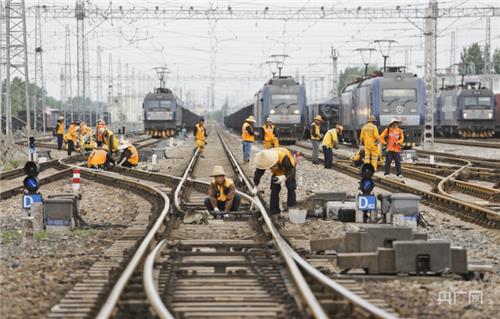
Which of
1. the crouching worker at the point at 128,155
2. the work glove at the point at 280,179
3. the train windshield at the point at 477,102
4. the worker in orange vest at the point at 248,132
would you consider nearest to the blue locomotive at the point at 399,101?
the worker in orange vest at the point at 248,132

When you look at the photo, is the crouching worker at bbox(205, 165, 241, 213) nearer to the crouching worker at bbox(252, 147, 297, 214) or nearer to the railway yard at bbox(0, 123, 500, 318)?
the railway yard at bbox(0, 123, 500, 318)

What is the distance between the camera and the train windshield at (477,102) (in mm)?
50266

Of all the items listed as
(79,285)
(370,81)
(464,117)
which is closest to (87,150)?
(370,81)

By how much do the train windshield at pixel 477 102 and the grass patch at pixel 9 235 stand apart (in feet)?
136

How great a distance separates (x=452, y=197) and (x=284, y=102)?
27.9m

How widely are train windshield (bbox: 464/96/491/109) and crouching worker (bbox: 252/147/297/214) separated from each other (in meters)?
38.6

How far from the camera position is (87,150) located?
130ft

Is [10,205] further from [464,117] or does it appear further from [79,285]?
[464,117]

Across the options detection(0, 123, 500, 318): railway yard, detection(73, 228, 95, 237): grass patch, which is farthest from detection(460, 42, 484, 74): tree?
detection(73, 228, 95, 237): grass patch

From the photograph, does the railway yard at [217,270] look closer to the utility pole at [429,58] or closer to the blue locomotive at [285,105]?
the utility pole at [429,58]

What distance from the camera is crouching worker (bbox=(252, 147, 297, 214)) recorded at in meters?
12.4

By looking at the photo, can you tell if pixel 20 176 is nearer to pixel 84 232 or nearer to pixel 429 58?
pixel 84 232

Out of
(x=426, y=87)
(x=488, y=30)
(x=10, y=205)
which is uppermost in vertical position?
(x=488, y=30)

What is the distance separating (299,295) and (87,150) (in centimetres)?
3350
